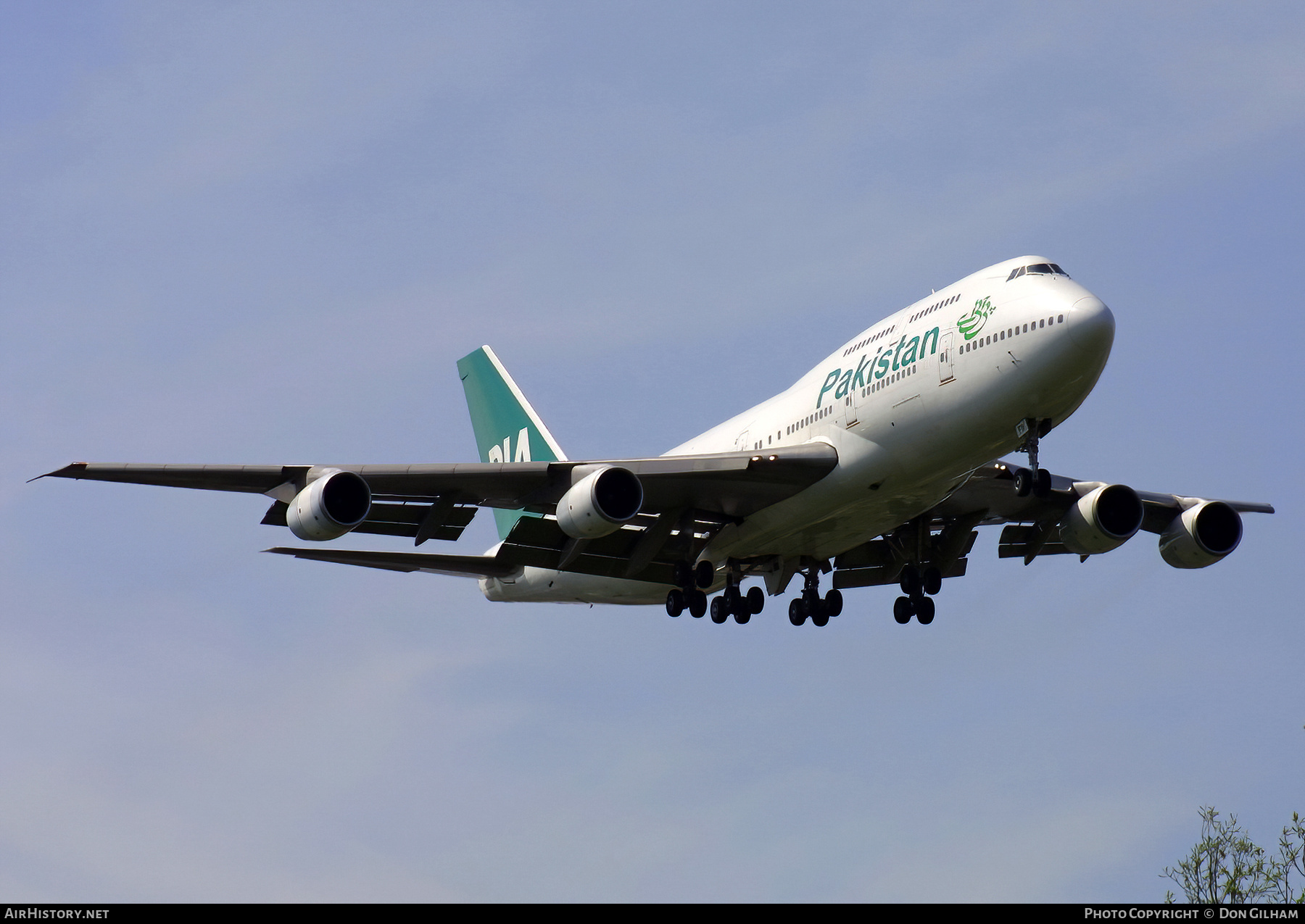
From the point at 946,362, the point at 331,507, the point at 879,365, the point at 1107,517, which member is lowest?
the point at 331,507

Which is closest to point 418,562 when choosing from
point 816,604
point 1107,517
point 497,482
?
point 497,482

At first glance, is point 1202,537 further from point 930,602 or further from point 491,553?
point 491,553

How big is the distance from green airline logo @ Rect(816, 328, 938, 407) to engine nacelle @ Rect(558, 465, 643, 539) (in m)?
4.88

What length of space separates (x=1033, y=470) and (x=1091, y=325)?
323cm

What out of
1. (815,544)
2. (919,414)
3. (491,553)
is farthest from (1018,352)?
(491,553)

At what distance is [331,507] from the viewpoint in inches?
1298

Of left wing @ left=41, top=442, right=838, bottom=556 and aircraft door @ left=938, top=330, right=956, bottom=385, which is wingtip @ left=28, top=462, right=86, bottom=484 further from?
aircraft door @ left=938, top=330, right=956, bottom=385

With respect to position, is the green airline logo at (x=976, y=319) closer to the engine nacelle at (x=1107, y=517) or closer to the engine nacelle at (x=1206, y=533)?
the engine nacelle at (x=1107, y=517)

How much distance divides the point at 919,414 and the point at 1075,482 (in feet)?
30.2

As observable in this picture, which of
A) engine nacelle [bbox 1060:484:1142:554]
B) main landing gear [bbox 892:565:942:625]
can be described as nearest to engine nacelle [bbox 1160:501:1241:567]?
engine nacelle [bbox 1060:484:1142:554]

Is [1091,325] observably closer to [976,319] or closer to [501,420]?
[976,319]

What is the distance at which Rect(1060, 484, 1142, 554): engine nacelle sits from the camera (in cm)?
3903

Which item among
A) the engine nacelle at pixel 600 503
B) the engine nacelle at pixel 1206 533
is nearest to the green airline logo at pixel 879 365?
the engine nacelle at pixel 600 503

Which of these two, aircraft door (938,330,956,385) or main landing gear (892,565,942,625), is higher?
aircraft door (938,330,956,385)
